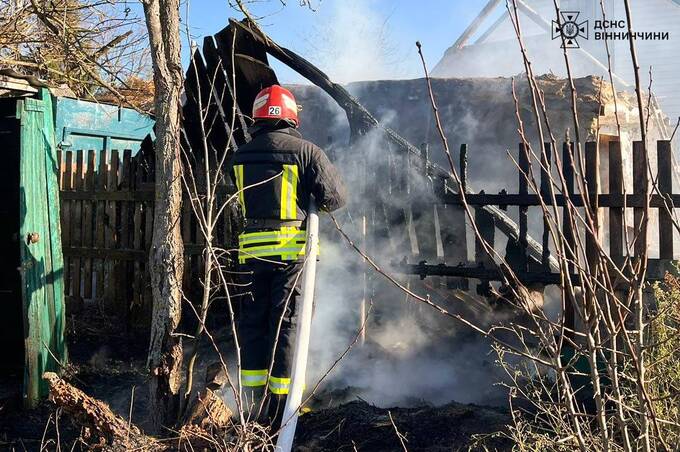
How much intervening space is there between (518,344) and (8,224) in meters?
4.46

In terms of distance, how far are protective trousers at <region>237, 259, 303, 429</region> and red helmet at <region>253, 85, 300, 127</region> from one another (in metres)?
0.99

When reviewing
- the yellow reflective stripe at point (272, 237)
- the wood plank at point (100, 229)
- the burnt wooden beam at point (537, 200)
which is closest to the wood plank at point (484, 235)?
the burnt wooden beam at point (537, 200)

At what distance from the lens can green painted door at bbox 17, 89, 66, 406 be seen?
15.0 feet

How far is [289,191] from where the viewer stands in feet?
13.5

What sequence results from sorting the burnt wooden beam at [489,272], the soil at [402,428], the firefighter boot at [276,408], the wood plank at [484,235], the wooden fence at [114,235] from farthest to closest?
the wooden fence at [114,235] < the wood plank at [484,235] < the burnt wooden beam at [489,272] < the firefighter boot at [276,408] < the soil at [402,428]

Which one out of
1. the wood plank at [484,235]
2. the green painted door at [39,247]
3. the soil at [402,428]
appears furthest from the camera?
the wood plank at [484,235]

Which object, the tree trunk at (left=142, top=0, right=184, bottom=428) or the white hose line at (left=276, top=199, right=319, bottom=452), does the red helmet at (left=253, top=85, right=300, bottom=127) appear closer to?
the white hose line at (left=276, top=199, right=319, bottom=452)

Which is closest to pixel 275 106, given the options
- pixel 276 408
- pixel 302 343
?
pixel 302 343

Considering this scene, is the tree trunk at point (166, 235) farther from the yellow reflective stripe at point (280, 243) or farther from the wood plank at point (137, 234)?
the wood plank at point (137, 234)

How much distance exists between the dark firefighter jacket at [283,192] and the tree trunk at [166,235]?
2.07 ft

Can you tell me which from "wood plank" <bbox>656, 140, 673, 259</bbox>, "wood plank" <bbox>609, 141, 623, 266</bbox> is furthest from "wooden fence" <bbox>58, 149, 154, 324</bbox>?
"wood plank" <bbox>656, 140, 673, 259</bbox>

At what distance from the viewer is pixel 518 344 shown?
19.2 ft

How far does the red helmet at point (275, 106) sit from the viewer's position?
14.1 feet

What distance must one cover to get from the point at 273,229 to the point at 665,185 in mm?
2882
